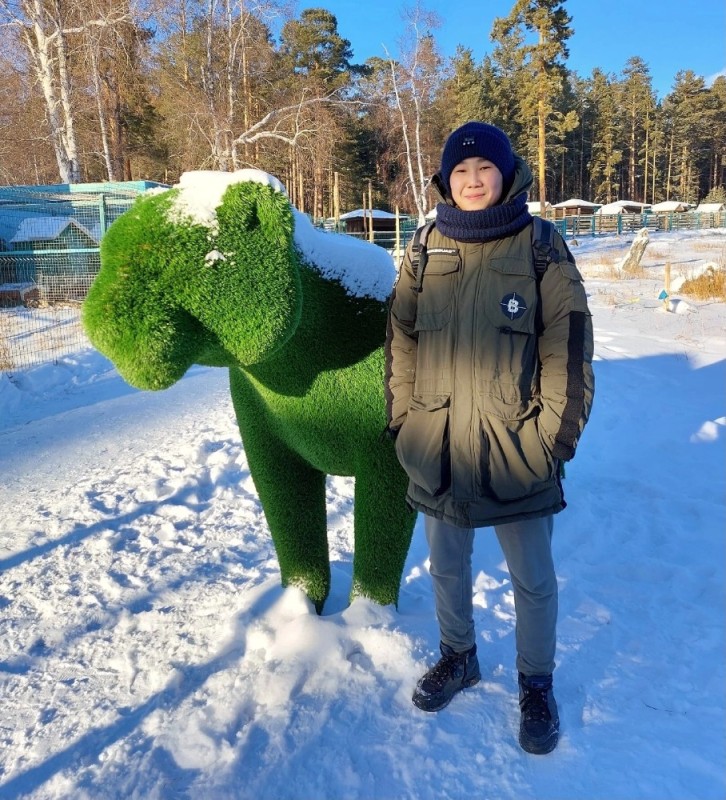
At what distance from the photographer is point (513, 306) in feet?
4.93

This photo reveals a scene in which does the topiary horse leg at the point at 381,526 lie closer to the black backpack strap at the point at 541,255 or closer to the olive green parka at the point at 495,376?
the olive green parka at the point at 495,376

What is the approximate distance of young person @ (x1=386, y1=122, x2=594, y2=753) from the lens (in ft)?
4.91

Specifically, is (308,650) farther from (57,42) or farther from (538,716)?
(57,42)

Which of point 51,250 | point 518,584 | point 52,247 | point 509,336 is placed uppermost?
point 52,247

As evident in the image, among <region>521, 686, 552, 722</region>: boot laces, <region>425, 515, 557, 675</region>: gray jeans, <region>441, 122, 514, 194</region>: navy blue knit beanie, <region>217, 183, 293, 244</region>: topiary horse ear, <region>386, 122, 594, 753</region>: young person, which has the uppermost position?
<region>441, 122, 514, 194</region>: navy blue knit beanie

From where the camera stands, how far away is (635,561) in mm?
2734

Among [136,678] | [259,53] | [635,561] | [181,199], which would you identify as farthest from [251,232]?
[259,53]

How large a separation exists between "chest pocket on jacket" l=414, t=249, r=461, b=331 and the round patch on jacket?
0.16 metres

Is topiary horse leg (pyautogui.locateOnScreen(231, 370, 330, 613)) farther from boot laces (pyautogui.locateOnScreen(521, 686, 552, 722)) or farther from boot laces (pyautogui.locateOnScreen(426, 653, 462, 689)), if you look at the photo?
boot laces (pyautogui.locateOnScreen(521, 686, 552, 722))

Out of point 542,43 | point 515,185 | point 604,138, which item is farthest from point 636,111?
point 515,185

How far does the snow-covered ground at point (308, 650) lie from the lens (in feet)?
5.32

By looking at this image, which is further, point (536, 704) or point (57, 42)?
point (57, 42)

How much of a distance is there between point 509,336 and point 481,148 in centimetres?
52

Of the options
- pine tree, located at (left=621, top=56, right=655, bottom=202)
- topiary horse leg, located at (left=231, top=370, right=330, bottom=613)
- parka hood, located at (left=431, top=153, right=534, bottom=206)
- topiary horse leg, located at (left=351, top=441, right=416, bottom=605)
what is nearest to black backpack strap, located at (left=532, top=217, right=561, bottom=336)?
parka hood, located at (left=431, top=153, right=534, bottom=206)
